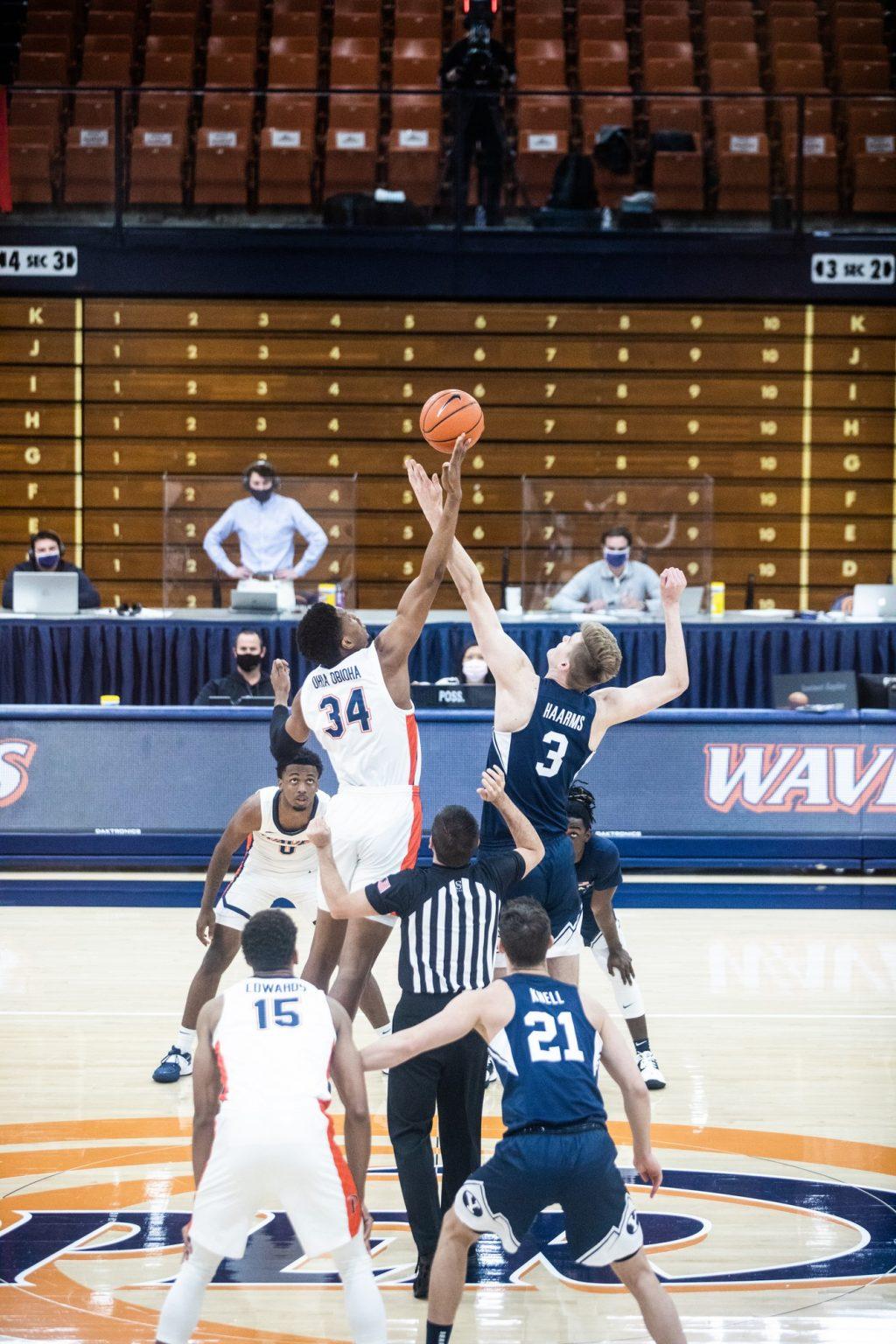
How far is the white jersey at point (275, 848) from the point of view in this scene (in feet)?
21.2

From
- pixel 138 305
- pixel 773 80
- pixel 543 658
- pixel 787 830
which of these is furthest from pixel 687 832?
pixel 773 80

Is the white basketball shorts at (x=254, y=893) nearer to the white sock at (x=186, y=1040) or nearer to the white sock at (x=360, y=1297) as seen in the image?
the white sock at (x=186, y=1040)

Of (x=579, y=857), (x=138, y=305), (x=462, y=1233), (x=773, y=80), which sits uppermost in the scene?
(x=773, y=80)

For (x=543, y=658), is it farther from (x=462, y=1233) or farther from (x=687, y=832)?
(x=462, y=1233)

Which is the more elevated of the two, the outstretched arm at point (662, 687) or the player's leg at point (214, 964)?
the outstretched arm at point (662, 687)

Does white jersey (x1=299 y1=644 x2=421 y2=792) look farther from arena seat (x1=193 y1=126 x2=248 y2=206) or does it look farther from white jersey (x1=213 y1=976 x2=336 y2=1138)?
arena seat (x1=193 y1=126 x2=248 y2=206)

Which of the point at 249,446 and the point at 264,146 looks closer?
the point at 264,146

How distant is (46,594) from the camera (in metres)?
12.3

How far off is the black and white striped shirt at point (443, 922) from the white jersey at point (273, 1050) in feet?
2.00

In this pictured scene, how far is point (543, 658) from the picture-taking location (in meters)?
12.0

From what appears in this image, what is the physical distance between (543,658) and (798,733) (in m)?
2.33

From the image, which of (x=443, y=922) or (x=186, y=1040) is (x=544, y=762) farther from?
(x=186, y=1040)

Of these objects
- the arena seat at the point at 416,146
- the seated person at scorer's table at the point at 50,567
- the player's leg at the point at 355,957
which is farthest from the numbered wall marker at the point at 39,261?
the player's leg at the point at 355,957

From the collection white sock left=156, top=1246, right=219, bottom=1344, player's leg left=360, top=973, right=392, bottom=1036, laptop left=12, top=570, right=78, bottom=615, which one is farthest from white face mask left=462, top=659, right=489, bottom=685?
white sock left=156, top=1246, right=219, bottom=1344
